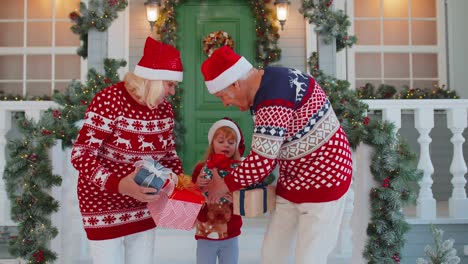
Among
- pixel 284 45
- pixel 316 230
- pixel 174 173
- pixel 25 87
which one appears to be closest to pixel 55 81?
pixel 25 87

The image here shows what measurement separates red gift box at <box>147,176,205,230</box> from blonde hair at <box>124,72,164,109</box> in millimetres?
397

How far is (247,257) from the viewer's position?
379cm

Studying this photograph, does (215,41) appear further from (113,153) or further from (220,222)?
(113,153)

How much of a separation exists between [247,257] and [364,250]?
3.11 feet

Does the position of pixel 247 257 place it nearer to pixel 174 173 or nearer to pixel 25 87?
pixel 174 173

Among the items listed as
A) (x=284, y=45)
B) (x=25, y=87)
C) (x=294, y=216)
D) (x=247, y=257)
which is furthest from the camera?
(x=25, y=87)

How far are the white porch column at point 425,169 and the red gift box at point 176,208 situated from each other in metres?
2.59

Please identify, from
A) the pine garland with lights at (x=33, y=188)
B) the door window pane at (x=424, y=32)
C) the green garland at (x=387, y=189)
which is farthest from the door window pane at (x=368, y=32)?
the pine garland with lights at (x=33, y=188)

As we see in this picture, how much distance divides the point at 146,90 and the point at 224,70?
34 centimetres

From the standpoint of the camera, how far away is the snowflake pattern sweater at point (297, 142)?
6.98 ft

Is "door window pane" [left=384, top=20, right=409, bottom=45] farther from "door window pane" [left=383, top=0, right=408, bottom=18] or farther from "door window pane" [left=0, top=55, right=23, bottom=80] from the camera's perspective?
"door window pane" [left=0, top=55, right=23, bottom=80]

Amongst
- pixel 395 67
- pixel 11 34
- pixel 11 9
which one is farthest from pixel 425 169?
pixel 11 9

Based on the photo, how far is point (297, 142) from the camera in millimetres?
2227

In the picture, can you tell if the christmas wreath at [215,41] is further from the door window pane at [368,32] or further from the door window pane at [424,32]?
the door window pane at [424,32]
